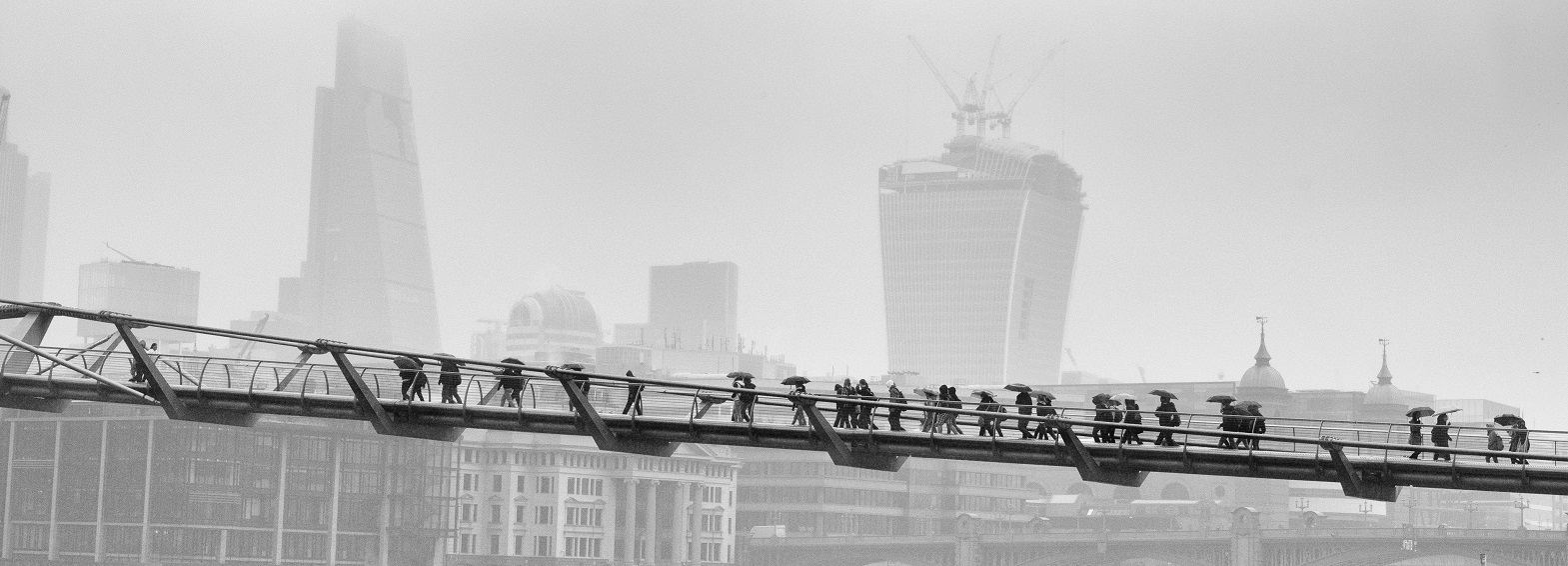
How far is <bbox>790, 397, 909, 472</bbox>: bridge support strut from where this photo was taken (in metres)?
63.7

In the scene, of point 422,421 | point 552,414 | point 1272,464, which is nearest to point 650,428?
point 552,414

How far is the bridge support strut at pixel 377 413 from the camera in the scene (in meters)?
66.1

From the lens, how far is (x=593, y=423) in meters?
65.2

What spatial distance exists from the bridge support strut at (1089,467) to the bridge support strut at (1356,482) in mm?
6085

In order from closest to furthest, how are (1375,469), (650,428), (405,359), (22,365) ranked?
1. (1375,469)
2. (650,428)
3. (405,359)
4. (22,365)

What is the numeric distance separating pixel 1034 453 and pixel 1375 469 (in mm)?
9844

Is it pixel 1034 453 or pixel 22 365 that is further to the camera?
pixel 22 365

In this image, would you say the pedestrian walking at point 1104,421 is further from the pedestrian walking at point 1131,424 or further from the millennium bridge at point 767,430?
the millennium bridge at point 767,430

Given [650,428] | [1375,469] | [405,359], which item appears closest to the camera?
[1375,469]

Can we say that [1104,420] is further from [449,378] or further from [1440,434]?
[449,378]

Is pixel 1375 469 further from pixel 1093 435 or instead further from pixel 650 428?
pixel 650 428

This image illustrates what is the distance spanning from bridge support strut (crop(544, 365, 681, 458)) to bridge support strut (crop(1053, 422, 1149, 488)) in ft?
41.7

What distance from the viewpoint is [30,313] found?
71938 mm

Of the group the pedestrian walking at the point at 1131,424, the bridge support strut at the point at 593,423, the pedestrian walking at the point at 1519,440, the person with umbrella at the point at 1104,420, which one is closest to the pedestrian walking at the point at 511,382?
the bridge support strut at the point at 593,423
